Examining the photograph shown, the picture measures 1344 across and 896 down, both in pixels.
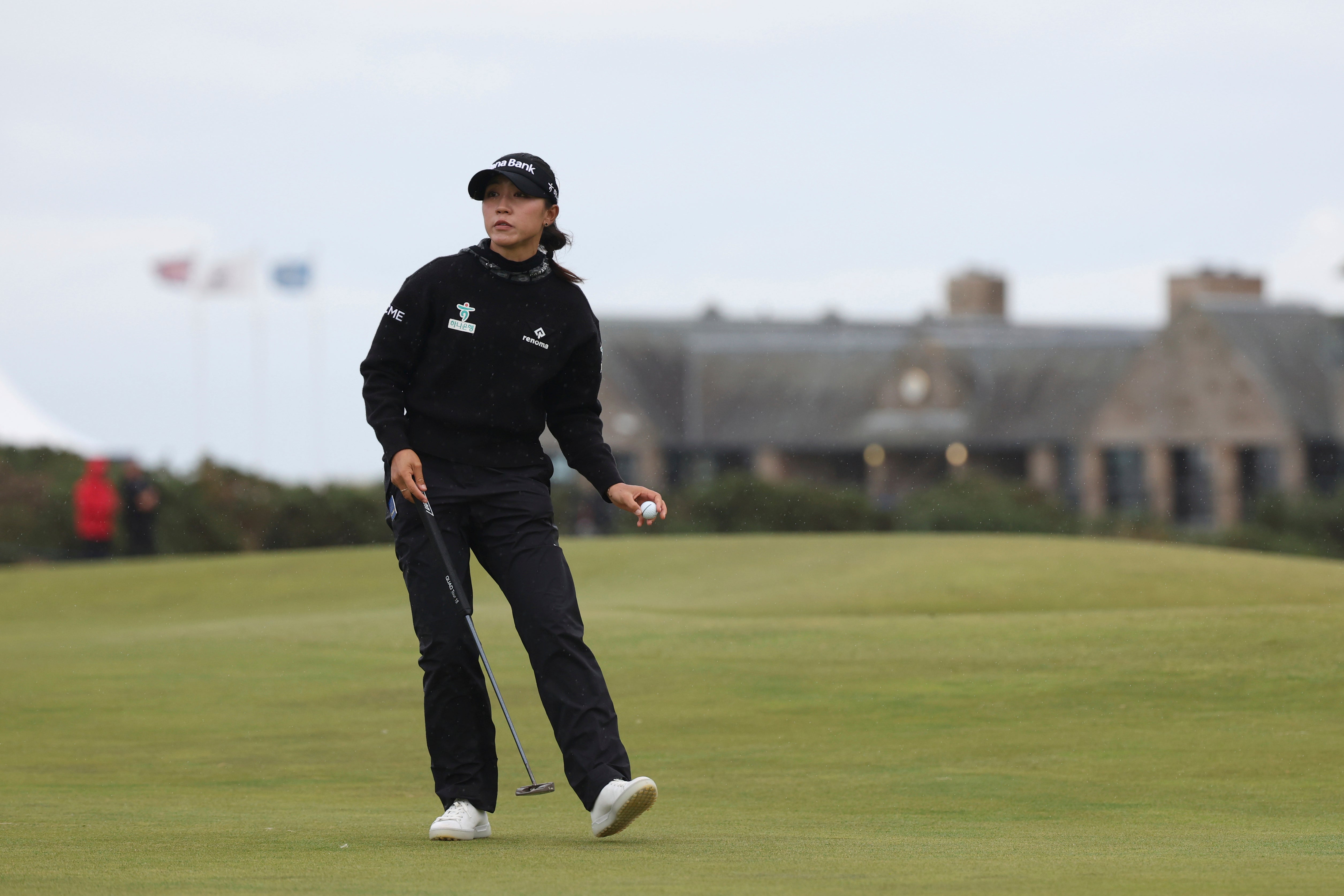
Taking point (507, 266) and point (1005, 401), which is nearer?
point (507, 266)

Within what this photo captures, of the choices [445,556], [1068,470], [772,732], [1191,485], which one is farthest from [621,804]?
[1068,470]

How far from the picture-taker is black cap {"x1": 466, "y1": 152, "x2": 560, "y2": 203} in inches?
261

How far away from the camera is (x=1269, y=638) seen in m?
12.8

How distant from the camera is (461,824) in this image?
654 centimetres

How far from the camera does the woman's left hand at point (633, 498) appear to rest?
666 cm

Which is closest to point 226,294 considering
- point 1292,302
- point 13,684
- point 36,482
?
point 36,482

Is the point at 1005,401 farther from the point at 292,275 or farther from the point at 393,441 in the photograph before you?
the point at 393,441

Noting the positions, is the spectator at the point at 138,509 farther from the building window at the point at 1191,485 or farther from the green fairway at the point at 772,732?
the building window at the point at 1191,485

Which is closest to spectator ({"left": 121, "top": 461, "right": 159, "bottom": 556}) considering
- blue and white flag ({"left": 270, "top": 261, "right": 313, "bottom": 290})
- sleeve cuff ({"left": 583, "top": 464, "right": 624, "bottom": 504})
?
sleeve cuff ({"left": 583, "top": 464, "right": 624, "bottom": 504})

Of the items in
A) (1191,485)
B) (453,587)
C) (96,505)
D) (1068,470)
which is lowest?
(1191,485)

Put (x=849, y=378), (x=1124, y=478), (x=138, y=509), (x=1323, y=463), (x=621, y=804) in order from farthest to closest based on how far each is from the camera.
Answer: (x=849, y=378)
(x=1124, y=478)
(x=1323, y=463)
(x=138, y=509)
(x=621, y=804)

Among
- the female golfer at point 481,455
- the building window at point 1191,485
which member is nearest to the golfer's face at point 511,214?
the female golfer at point 481,455

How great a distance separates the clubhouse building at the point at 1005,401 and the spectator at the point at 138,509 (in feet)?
89.6

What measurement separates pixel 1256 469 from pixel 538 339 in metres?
56.1
